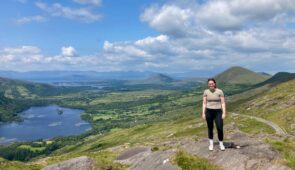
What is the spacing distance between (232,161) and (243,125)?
475 ft

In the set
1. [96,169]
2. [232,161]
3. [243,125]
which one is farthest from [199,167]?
[243,125]

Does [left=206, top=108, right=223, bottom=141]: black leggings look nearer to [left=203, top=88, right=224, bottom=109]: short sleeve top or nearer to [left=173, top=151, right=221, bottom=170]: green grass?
[left=203, top=88, right=224, bottom=109]: short sleeve top

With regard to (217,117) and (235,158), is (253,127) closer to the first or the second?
(217,117)

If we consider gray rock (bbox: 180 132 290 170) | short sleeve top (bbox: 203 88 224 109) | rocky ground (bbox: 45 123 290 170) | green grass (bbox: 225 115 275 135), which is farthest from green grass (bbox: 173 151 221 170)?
green grass (bbox: 225 115 275 135)

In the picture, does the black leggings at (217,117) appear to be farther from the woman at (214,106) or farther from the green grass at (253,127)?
the green grass at (253,127)

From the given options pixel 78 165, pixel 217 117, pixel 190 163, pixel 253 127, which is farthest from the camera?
pixel 253 127

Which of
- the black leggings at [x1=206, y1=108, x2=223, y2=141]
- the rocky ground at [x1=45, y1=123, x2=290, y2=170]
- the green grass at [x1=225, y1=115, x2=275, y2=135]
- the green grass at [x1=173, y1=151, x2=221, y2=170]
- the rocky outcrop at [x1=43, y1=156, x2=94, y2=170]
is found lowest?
the green grass at [x1=225, y1=115, x2=275, y2=135]

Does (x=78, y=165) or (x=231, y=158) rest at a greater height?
(x=231, y=158)

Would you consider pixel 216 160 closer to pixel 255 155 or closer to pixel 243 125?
pixel 255 155

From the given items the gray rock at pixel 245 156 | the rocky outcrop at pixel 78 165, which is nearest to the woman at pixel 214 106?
the gray rock at pixel 245 156

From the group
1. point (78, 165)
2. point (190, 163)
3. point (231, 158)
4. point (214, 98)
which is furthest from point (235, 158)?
point (78, 165)

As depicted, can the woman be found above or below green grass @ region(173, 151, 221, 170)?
above

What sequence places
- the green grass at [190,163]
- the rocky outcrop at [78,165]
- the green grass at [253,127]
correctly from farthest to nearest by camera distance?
the green grass at [253,127] → the rocky outcrop at [78,165] → the green grass at [190,163]

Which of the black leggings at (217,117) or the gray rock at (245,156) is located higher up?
the black leggings at (217,117)
